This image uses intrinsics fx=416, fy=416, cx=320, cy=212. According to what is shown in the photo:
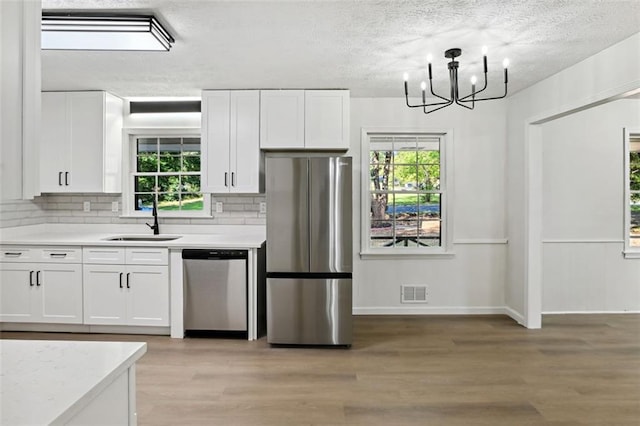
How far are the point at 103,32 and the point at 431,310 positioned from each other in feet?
13.6

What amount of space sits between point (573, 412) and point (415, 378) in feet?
3.35

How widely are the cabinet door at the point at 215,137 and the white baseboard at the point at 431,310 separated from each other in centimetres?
218

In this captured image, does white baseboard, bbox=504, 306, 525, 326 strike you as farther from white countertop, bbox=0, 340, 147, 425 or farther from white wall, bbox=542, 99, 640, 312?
white countertop, bbox=0, 340, 147, 425

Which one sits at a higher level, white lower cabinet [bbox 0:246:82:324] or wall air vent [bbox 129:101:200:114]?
wall air vent [bbox 129:101:200:114]

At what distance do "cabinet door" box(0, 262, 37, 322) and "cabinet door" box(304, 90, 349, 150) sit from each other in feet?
9.98

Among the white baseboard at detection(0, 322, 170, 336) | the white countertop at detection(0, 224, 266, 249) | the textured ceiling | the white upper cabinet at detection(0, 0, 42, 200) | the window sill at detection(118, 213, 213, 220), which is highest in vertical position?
the textured ceiling

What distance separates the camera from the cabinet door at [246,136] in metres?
4.36

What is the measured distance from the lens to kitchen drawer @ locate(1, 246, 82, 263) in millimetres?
4070

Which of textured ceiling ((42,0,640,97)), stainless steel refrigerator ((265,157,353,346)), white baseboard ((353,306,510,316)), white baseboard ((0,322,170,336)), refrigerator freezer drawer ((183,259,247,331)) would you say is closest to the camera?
textured ceiling ((42,0,640,97))

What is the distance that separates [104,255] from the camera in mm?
4062

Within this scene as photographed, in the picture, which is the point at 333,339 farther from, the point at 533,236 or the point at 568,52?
the point at 568,52

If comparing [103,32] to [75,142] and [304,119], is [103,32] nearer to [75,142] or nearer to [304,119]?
[304,119]

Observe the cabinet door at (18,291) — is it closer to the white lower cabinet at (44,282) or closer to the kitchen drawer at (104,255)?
the white lower cabinet at (44,282)

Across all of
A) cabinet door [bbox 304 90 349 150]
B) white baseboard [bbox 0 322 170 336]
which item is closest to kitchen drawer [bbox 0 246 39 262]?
white baseboard [bbox 0 322 170 336]
